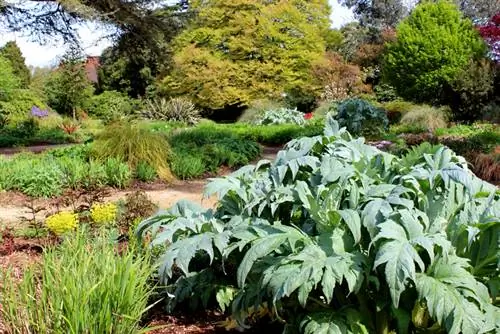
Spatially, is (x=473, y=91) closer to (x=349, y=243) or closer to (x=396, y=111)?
(x=396, y=111)

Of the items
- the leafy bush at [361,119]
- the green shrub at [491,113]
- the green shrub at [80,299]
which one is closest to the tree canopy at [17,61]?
the leafy bush at [361,119]

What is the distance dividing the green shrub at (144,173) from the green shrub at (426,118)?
907 cm

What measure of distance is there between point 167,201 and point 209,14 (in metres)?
21.2

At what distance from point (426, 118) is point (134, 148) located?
9.82 metres

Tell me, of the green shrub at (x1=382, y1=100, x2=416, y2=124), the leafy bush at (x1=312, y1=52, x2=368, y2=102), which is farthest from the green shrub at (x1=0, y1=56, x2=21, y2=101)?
the green shrub at (x1=382, y1=100, x2=416, y2=124)

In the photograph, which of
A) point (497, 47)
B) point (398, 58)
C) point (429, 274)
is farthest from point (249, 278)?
point (398, 58)

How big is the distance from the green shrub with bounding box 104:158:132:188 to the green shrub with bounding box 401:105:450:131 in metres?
9.55

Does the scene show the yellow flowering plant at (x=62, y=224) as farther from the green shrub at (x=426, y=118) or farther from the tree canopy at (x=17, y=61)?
the tree canopy at (x=17, y=61)

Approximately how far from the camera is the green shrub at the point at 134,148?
8461 millimetres

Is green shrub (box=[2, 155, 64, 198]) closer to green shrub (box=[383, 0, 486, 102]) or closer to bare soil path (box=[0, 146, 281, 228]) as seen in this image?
bare soil path (box=[0, 146, 281, 228])

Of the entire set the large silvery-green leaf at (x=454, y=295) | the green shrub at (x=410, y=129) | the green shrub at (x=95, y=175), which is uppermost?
the large silvery-green leaf at (x=454, y=295)

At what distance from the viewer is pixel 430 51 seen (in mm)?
20906

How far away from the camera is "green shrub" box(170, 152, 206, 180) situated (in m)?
8.68

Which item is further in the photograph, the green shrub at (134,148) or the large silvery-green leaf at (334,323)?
the green shrub at (134,148)
